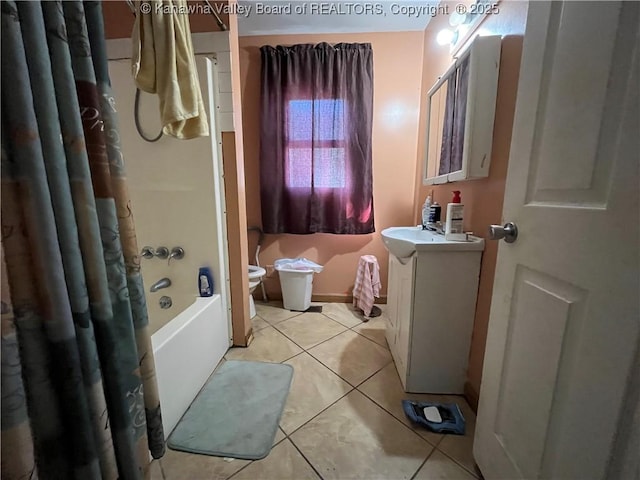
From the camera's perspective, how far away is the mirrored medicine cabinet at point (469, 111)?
1158mm

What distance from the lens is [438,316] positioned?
129 cm

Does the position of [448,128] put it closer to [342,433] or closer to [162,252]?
[342,433]

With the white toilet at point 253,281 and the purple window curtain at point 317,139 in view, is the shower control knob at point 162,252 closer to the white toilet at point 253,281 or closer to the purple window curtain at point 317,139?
the white toilet at point 253,281

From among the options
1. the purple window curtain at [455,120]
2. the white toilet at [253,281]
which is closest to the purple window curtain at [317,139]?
the white toilet at [253,281]

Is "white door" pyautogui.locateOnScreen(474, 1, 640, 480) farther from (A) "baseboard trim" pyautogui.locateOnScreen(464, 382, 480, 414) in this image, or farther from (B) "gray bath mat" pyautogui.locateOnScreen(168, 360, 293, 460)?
(B) "gray bath mat" pyautogui.locateOnScreen(168, 360, 293, 460)

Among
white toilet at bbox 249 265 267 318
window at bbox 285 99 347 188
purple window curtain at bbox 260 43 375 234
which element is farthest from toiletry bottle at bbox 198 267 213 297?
window at bbox 285 99 347 188

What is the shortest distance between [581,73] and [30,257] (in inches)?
46.1

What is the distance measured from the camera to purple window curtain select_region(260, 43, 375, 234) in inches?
84.0

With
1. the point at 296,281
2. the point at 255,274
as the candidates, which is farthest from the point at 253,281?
the point at 296,281

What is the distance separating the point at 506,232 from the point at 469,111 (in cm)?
72

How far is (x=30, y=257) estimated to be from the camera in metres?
0.49

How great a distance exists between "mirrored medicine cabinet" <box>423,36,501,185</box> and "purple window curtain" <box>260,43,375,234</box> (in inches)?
27.9

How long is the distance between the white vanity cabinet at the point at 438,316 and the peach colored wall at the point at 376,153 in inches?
41.5

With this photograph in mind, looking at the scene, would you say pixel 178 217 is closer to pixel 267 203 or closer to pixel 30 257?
pixel 267 203
